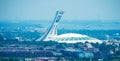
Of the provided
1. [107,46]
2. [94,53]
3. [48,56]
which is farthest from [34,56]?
[107,46]

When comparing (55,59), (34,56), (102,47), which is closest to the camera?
(55,59)

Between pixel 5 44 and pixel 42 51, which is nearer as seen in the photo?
pixel 42 51

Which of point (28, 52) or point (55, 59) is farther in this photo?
point (28, 52)

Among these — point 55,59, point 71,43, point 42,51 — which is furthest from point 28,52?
point 71,43

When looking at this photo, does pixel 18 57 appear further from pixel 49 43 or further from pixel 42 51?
pixel 49 43

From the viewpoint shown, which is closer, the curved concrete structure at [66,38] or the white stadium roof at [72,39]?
the white stadium roof at [72,39]

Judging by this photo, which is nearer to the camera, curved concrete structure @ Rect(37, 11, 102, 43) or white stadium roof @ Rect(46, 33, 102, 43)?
white stadium roof @ Rect(46, 33, 102, 43)

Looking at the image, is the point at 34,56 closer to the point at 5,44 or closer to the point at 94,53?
the point at 94,53

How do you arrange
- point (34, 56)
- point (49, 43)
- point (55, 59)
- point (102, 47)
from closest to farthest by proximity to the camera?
point (55, 59) → point (34, 56) → point (102, 47) → point (49, 43)

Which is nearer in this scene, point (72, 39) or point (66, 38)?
point (72, 39)
